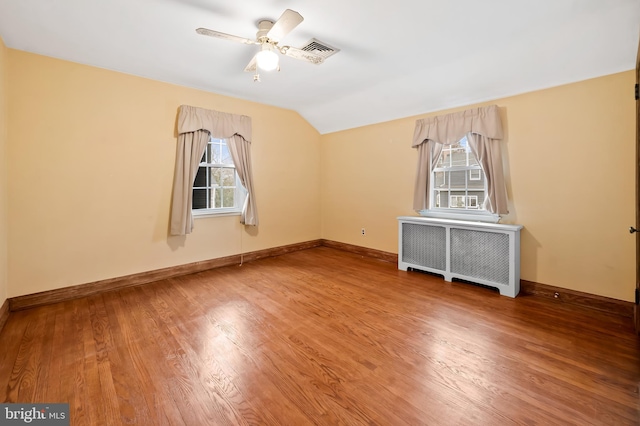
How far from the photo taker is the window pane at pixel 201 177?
416 centimetres

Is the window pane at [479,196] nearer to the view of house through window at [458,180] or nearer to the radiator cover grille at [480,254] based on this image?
the view of house through window at [458,180]

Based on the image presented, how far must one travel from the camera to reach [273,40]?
7.68ft

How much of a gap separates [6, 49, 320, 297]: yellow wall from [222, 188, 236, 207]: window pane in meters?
0.32

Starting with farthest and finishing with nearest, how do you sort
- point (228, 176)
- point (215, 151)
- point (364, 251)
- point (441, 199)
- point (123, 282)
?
1. point (364, 251)
2. point (228, 176)
3. point (215, 151)
4. point (441, 199)
5. point (123, 282)

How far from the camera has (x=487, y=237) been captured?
3338mm

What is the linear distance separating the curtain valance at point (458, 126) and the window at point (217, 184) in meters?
2.83

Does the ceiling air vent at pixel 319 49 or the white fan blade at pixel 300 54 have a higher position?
the ceiling air vent at pixel 319 49

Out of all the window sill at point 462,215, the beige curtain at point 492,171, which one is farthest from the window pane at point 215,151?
the beige curtain at point 492,171

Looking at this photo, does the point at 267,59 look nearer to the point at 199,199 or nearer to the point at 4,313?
the point at 199,199

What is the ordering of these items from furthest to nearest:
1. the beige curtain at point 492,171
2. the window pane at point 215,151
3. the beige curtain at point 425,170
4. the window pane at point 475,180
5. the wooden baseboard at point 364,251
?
the wooden baseboard at point 364,251 → the window pane at point 215,151 → the beige curtain at point 425,170 → the window pane at point 475,180 → the beige curtain at point 492,171

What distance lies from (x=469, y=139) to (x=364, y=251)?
2.45m

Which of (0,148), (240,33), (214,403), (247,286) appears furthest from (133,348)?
(240,33)

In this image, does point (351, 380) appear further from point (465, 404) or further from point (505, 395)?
point (505, 395)

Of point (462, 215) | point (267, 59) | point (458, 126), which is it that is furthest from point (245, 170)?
point (462, 215)
